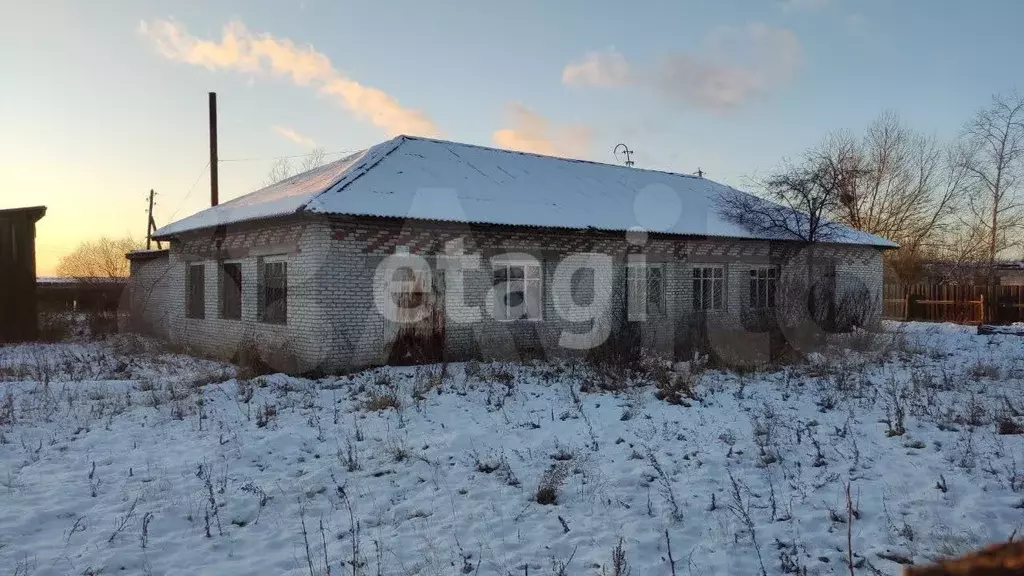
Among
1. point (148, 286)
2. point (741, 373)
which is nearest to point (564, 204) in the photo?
point (741, 373)

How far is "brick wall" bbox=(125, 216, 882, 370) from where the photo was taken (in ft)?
37.7

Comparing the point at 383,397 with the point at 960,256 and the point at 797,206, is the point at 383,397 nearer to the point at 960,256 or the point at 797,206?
the point at 797,206

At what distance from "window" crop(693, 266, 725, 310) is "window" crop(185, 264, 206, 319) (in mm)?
12089

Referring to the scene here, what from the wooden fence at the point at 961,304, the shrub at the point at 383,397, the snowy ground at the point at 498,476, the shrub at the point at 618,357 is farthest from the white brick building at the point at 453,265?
the wooden fence at the point at 961,304

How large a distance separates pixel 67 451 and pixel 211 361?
272 inches

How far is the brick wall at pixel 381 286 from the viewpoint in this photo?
11477 millimetres

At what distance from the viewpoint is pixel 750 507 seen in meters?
5.03

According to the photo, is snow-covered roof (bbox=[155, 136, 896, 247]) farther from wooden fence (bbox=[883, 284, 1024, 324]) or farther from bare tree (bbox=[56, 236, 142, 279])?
bare tree (bbox=[56, 236, 142, 279])

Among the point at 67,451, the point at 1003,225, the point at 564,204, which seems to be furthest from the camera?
the point at 1003,225

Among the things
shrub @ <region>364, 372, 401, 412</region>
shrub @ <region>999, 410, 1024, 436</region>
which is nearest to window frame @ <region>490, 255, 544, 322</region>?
shrub @ <region>364, 372, 401, 412</region>

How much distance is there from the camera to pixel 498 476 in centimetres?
593

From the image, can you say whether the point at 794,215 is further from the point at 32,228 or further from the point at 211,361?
the point at 32,228

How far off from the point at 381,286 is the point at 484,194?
11.0 ft

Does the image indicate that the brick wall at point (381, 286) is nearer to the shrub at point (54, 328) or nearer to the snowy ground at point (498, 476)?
the snowy ground at point (498, 476)
